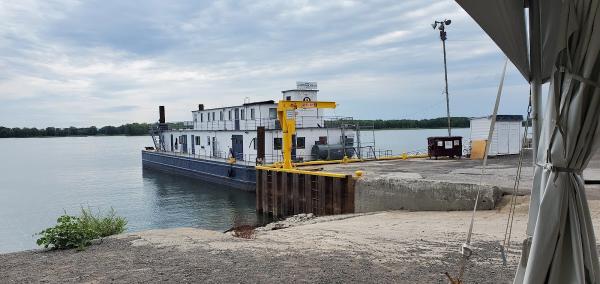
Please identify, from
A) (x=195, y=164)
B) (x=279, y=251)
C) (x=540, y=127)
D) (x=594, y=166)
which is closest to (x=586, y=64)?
(x=540, y=127)

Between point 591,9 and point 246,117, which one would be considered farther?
point 246,117

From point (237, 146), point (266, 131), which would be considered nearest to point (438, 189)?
point (266, 131)

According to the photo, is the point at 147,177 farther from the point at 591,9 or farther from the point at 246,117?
the point at 591,9

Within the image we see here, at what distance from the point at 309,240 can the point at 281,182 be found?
1212cm

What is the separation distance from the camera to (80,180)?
139 feet

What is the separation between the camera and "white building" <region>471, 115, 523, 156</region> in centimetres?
2252

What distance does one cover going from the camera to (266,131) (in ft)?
95.6

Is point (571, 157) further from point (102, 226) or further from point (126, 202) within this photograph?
point (126, 202)

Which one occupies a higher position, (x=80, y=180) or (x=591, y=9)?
(x=591, y=9)

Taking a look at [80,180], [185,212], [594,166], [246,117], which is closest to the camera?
[594,166]

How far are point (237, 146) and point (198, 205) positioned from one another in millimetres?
6028

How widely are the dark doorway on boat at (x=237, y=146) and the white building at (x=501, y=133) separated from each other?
14.4 m

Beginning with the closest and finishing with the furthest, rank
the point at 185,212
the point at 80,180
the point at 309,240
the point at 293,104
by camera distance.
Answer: the point at 309,240 → the point at 293,104 → the point at 185,212 → the point at 80,180

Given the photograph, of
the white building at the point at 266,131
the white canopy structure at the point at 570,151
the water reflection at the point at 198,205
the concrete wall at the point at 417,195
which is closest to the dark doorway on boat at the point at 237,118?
the white building at the point at 266,131
